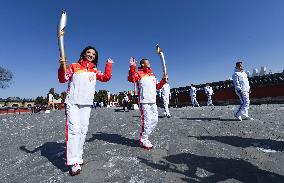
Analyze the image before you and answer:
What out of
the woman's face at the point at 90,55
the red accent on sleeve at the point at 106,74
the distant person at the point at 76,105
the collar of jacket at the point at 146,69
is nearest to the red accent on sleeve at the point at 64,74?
the distant person at the point at 76,105

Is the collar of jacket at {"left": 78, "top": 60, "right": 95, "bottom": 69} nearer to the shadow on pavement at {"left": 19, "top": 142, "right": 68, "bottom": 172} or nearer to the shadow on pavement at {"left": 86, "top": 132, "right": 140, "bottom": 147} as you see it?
the shadow on pavement at {"left": 19, "top": 142, "right": 68, "bottom": 172}

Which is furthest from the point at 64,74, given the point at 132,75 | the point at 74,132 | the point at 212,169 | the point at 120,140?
the point at 120,140

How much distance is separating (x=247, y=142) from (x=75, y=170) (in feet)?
13.1

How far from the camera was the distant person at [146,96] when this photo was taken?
6.41 metres

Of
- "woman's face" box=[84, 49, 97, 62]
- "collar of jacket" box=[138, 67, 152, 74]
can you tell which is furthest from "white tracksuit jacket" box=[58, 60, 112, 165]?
"collar of jacket" box=[138, 67, 152, 74]

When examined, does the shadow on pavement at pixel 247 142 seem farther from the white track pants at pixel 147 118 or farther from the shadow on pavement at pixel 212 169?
the white track pants at pixel 147 118

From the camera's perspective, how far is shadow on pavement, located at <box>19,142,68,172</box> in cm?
539

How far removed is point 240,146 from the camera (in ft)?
19.8

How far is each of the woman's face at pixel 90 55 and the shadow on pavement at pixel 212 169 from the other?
2133mm

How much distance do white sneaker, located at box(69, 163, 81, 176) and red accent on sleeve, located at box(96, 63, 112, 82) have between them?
1.68 meters

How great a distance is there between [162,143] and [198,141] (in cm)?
87

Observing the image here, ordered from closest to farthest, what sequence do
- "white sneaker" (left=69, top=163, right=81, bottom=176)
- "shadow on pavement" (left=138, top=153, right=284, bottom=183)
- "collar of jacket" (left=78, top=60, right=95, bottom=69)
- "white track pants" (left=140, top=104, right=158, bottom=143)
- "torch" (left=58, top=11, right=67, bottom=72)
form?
"shadow on pavement" (left=138, top=153, right=284, bottom=183)
"torch" (left=58, top=11, right=67, bottom=72)
"white sneaker" (left=69, top=163, right=81, bottom=176)
"collar of jacket" (left=78, top=60, right=95, bottom=69)
"white track pants" (left=140, top=104, right=158, bottom=143)

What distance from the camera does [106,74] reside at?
17.9ft

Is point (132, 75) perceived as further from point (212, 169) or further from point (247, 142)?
point (247, 142)
